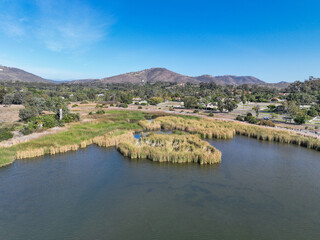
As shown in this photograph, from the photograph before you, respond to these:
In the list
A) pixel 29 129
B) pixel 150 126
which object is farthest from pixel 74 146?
pixel 150 126

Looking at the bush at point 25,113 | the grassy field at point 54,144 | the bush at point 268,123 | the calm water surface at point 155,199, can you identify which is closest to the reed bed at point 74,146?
the grassy field at point 54,144

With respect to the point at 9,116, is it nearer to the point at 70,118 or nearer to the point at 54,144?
the point at 70,118

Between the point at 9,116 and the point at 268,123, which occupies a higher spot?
the point at 268,123

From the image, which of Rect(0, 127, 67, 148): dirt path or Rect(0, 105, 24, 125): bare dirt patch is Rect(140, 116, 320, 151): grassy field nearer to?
Rect(0, 127, 67, 148): dirt path

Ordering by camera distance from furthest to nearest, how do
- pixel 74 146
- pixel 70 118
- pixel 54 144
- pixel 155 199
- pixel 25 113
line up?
pixel 70 118
pixel 25 113
pixel 74 146
pixel 54 144
pixel 155 199

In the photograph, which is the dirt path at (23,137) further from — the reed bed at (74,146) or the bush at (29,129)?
the reed bed at (74,146)

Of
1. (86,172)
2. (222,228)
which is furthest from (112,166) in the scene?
(222,228)

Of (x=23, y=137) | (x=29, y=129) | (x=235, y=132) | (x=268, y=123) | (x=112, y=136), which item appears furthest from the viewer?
(x=268, y=123)

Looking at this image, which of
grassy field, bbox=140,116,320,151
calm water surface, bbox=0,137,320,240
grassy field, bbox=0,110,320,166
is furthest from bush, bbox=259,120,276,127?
calm water surface, bbox=0,137,320,240
